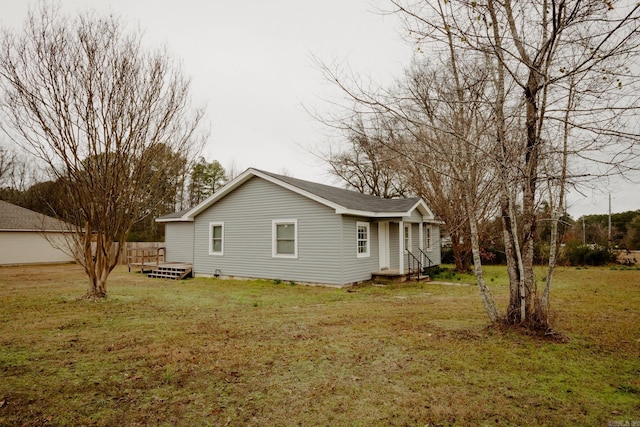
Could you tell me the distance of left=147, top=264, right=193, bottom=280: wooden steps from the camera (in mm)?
15633

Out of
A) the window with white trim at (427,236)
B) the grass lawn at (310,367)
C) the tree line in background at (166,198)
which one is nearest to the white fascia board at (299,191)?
the grass lawn at (310,367)

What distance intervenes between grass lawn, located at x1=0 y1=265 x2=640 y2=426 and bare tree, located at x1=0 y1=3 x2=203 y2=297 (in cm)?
244

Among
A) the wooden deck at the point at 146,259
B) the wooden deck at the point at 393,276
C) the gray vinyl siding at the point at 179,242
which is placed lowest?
the wooden deck at the point at 393,276

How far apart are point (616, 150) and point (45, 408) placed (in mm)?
6992

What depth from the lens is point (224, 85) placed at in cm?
1352

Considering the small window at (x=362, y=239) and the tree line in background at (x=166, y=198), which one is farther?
the tree line in background at (x=166, y=198)

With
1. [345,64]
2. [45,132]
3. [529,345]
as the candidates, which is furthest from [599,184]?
[45,132]

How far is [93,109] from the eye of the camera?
852cm

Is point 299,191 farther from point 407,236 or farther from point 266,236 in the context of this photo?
point 407,236

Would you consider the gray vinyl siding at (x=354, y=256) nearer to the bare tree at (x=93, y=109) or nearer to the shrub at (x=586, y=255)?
the bare tree at (x=93, y=109)

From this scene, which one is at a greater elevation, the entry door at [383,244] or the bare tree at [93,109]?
the bare tree at [93,109]

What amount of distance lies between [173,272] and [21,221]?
13.6 meters

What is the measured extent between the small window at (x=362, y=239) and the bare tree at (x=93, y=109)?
22.6 ft

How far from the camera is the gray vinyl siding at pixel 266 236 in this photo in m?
12.5
